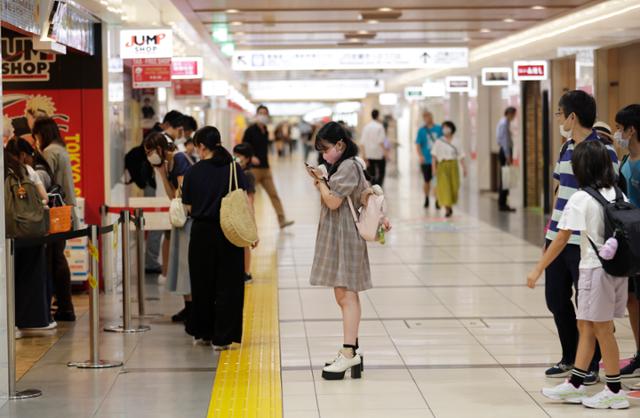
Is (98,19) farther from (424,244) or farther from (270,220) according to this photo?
(270,220)

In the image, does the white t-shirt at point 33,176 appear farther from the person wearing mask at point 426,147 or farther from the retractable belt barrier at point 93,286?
the person wearing mask at point 426,147

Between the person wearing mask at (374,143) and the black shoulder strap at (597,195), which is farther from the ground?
the person wearing mask at (374,143)

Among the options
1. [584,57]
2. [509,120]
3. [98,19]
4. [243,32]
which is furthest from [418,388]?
[509,120]

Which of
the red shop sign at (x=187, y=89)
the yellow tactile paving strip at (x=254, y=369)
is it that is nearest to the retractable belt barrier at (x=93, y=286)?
the yellow tactile paving strip at (x=254, y=369)

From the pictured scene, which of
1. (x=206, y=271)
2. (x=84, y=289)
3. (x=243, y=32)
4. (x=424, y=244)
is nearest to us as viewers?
(x=206, y=271)

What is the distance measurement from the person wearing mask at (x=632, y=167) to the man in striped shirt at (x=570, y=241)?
15cm

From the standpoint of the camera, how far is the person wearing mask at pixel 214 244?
6.98 meters

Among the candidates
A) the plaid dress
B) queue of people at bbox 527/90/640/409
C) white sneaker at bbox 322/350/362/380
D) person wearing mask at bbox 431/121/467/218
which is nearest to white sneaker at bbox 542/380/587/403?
queue of people at bbox 527/90/640/409

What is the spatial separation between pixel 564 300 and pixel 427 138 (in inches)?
485

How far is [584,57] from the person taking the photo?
13914 mm

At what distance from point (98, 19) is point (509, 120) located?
29.2 ft

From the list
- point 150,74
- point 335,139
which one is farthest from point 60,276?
point 150,74

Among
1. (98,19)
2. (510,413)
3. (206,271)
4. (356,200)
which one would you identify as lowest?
(510,413)

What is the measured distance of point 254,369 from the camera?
649cm
